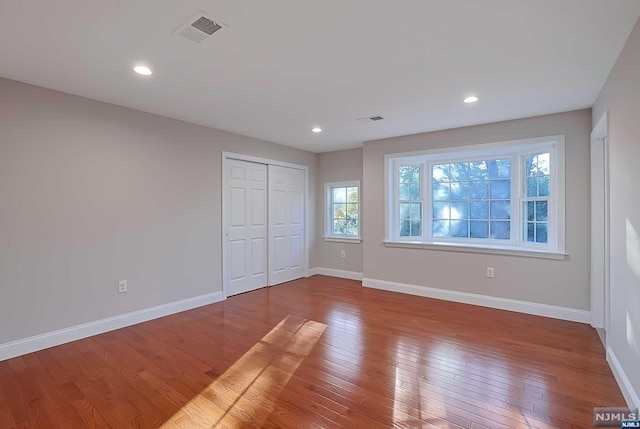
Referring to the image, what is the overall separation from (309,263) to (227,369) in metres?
3.68

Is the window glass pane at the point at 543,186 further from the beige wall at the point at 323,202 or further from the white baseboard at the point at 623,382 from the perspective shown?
the beige wall at the point at 323,202

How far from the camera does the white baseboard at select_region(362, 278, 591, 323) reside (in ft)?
11.8

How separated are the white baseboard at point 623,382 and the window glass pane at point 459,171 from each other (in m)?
2.72

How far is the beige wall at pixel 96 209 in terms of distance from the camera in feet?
9.22

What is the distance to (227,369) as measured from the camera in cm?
256

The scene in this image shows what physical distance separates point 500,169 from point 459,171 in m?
0.56

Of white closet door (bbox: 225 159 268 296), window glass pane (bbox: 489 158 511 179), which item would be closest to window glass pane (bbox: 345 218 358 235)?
white closet door (bbox: 225 159 268 296)

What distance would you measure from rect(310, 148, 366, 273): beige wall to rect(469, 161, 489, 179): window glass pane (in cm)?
183

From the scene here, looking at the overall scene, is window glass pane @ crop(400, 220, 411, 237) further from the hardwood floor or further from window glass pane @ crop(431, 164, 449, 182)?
the hardwood floor

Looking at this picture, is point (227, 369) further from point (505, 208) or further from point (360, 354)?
point (505, 208)

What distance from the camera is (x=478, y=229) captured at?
15.1 ft

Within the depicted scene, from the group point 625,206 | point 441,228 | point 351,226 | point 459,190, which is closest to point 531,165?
point 459,190

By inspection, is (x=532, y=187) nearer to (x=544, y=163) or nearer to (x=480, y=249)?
(x=544, y=163)

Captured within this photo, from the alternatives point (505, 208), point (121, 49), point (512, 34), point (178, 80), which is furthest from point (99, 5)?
point (505, 208)
